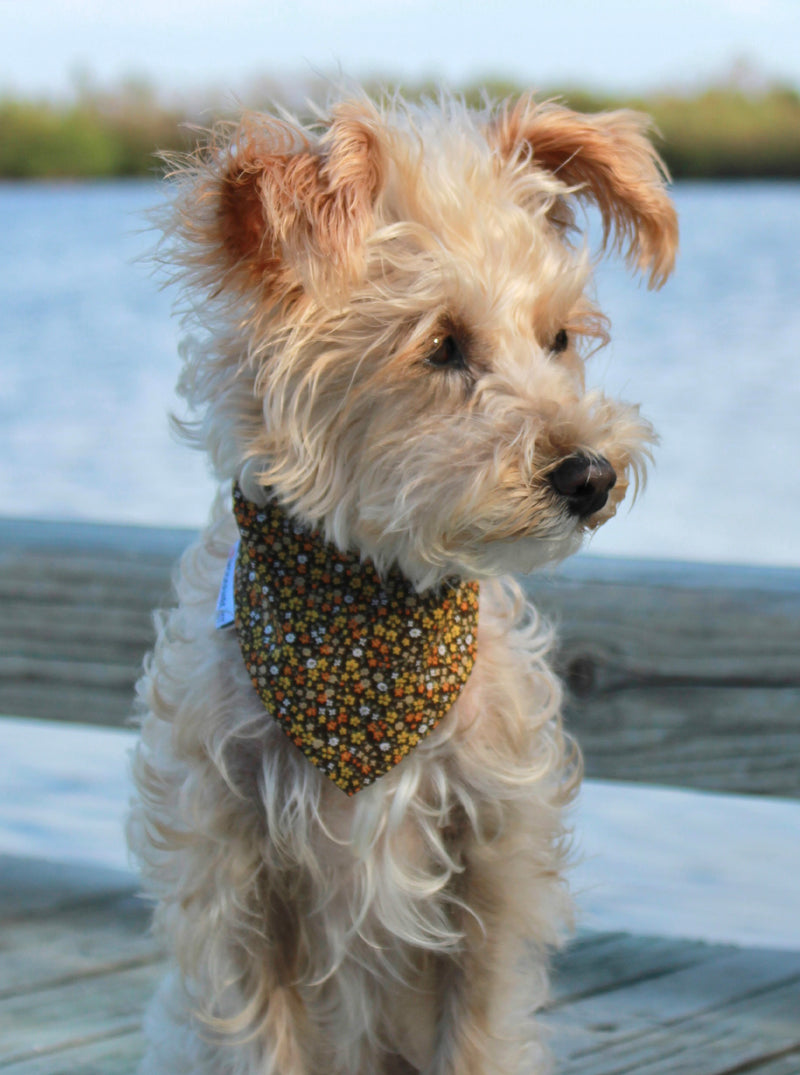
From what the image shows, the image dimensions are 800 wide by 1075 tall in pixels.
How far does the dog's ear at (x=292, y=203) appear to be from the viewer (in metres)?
1.72

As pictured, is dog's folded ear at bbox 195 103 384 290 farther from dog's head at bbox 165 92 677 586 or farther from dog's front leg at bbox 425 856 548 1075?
dog's front leg at bbox 425 856 548 1075

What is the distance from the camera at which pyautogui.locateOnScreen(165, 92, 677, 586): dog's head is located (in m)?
1.75

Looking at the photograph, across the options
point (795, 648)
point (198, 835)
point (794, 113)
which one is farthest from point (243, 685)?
point (794, 113)

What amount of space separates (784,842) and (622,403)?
228cm

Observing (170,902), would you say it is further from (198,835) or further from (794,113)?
(794,113)

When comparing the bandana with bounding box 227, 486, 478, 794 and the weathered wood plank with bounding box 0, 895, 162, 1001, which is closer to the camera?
the bandana with bounding box 227, 486, 478, 794

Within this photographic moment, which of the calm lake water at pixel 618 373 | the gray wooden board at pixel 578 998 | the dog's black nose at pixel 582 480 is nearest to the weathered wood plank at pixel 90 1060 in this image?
the gray wooden board at pixel 578 998

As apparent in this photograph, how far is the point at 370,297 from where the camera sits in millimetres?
1849

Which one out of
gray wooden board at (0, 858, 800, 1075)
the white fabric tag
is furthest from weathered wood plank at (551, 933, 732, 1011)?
the white fabric tag

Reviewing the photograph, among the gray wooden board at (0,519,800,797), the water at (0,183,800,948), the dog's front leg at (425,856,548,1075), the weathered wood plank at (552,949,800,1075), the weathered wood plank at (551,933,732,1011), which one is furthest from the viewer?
A: the water at (0,183,800,948)

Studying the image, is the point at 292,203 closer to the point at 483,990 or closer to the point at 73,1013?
the point at 483,990

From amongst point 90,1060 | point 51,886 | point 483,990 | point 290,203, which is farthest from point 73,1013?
point 290,203

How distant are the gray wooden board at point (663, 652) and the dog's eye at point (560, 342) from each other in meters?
0.57

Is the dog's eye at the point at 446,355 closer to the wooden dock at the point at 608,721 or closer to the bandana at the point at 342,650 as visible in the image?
the bandana at the point at 342,650
